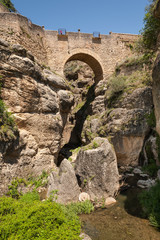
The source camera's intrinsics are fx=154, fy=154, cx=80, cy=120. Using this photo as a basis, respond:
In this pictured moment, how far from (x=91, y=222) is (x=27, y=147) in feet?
16.4

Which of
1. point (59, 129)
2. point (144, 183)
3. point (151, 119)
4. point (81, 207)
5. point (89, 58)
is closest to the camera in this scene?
point (81, 207)

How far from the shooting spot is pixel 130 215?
246 inches

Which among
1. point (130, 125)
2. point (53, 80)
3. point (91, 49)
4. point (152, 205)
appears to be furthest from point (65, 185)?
point (91, 49)

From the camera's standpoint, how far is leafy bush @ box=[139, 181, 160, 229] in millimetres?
5439

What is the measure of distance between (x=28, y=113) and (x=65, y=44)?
951 centimetres

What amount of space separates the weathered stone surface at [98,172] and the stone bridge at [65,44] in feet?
31.4

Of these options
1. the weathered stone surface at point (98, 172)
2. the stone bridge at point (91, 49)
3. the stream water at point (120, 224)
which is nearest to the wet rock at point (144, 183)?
the stream water at point (120, 224)

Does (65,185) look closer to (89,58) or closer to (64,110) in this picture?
(64,110)

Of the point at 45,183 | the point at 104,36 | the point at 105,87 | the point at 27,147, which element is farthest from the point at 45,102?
the point at 104,36

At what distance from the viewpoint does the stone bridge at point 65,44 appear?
11297 millimetres

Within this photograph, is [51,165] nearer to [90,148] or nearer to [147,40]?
[90,148]

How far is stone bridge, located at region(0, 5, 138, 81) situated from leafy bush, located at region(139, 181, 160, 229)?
40.7 feet

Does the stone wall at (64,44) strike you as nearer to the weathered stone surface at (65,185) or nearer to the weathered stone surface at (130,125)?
the weathered stone surface at (130,125)

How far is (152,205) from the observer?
19.6 ft
